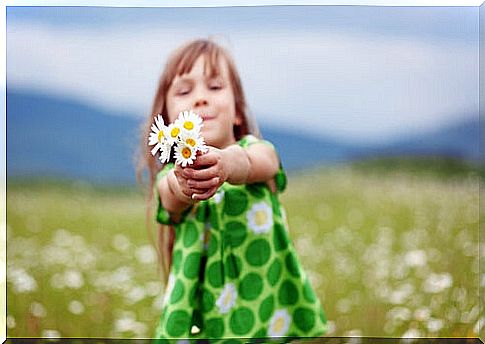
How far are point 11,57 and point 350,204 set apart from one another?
4.95 ft

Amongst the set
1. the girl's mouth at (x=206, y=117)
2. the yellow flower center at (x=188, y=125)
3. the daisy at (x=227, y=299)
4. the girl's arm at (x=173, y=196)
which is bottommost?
the daisy at (x=227, y=299)

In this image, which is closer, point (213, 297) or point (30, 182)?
point (213, 297)

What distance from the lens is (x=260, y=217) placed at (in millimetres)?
3684

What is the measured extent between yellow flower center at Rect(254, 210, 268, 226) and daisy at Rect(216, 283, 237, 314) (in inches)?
9.5

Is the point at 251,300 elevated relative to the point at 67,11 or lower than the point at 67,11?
lower

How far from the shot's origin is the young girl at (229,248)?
3.63m

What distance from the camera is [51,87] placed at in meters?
4.17

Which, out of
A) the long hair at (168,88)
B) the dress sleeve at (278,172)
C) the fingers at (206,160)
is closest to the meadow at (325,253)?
the long hair at (168,88)

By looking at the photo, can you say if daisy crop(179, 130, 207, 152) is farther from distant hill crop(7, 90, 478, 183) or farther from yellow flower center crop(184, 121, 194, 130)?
distant hill crop(7, 90, 478, 183)

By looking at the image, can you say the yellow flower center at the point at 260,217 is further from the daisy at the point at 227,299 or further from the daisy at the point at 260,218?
the daisy at the point at 227,299

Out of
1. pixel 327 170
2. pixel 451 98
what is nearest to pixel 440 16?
pixel 451 98

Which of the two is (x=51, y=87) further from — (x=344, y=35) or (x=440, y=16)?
(x=440, y=16)

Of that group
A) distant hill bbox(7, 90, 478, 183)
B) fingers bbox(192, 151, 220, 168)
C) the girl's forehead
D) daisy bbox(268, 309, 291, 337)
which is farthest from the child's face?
daisy bbox(268, 309, 291, 337)

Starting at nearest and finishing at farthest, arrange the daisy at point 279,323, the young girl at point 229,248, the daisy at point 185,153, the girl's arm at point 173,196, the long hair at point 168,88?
the daisy at point 185,153 → the girl's arm at point 173,196 → the young girl at point 229,248 → the daisy at point 279,323 → the long hair at point 168,88
